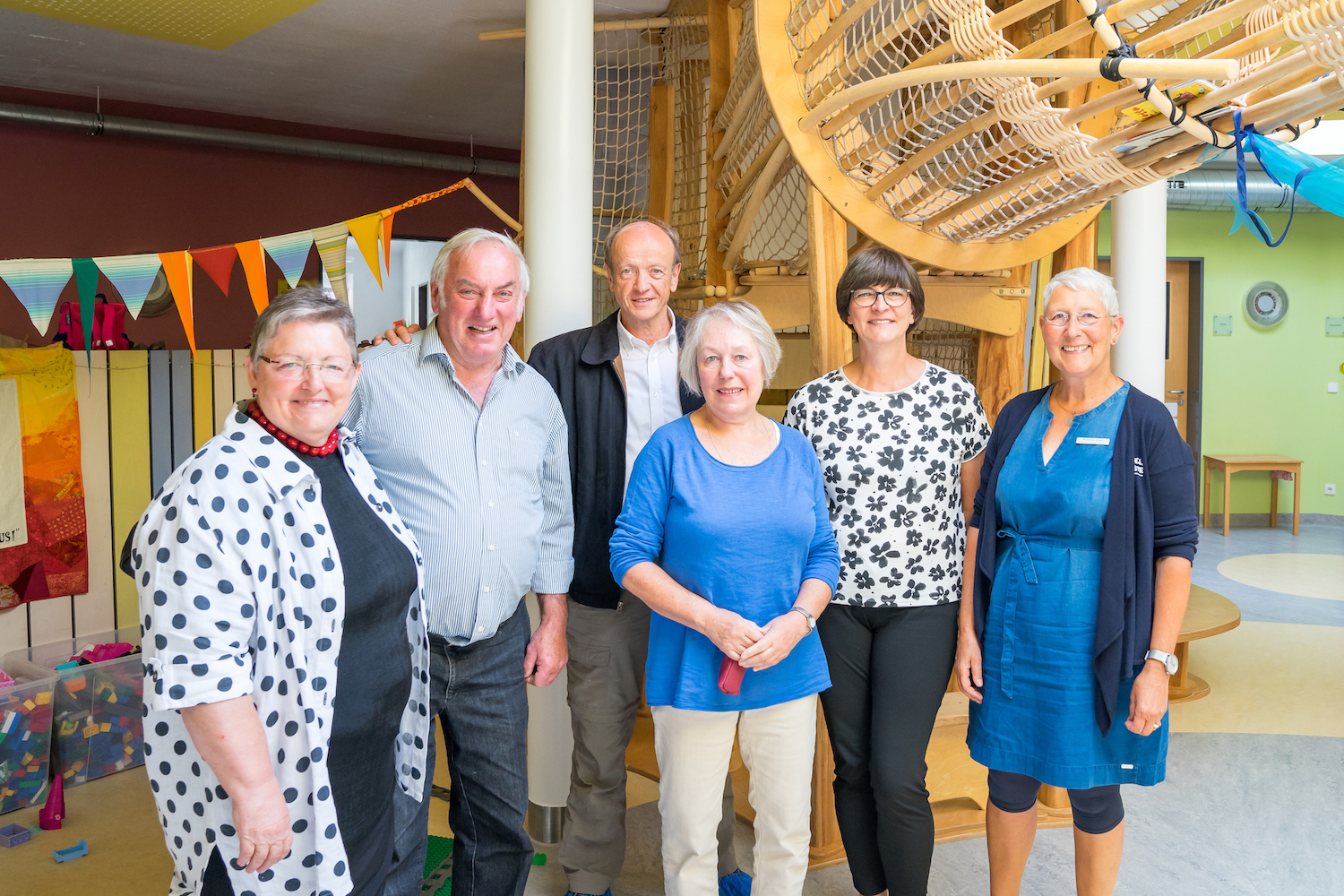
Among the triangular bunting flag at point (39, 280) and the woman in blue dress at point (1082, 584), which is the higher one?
the triangular bunting flag at point (39, 280)

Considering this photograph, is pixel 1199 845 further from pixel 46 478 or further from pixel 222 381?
pixel 46 478

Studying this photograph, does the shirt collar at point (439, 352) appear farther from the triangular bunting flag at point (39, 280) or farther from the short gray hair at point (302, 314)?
the triangular bunting flag at point (39, 280)

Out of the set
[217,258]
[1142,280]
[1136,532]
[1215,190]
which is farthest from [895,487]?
[1215,190]

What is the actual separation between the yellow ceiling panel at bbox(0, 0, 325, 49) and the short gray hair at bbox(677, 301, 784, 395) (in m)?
2.75

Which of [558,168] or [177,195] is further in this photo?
[177,195]

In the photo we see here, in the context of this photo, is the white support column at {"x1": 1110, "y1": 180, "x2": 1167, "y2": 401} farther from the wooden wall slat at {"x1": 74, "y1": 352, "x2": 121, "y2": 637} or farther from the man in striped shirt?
the wooden wall slat at {"x1": 74, "y1": 352, "x2": 121, "y2": 637}

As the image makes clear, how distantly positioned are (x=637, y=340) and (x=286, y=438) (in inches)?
35.2

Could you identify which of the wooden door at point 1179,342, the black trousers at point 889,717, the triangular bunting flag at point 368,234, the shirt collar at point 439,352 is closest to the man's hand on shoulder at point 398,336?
the shirt collar at point 439,352

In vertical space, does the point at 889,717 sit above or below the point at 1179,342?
below

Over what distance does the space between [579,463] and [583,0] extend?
4.71ft

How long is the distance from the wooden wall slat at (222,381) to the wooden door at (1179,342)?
→ 7.34m

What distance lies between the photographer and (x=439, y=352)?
1816mm

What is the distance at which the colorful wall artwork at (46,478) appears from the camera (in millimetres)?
3711

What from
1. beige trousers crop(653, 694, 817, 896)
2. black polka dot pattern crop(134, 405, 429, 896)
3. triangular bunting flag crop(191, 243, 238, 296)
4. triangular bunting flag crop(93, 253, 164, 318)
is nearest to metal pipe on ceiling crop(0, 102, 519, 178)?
triangular bunting flag crop(191, 243, 238, 296)
